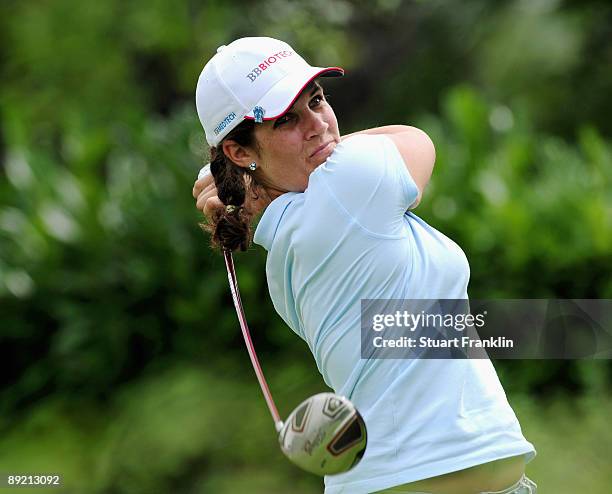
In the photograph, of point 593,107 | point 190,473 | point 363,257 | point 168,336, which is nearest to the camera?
point 363,257

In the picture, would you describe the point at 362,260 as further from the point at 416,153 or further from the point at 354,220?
the point at 416,153

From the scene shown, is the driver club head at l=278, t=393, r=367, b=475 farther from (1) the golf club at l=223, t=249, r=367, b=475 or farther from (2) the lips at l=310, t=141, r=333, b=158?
(2) the lips at l=310, t=141, r=333, b=158

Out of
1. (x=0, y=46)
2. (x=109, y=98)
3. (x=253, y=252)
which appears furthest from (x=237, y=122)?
(x=0, y=46)

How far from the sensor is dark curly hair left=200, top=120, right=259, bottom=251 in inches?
106

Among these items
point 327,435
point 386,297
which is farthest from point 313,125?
point 327,435

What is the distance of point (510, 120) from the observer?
7.11 m

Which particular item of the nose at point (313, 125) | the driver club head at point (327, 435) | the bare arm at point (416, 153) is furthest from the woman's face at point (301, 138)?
the driver club head at point (327, 435)

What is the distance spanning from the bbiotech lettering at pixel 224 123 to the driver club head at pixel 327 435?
674 millimetres

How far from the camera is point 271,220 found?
2.54 meters

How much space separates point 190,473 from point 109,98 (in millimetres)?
5947

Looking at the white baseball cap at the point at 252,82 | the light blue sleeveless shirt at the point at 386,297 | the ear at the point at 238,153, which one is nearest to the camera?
the light blue sleeveless shirt at the point at 386,297

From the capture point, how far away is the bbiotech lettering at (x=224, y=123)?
255cm

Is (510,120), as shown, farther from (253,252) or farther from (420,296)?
(420,296)

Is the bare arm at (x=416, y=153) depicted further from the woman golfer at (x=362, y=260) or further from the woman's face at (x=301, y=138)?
the woman's face at (x=301, y=138)
